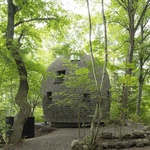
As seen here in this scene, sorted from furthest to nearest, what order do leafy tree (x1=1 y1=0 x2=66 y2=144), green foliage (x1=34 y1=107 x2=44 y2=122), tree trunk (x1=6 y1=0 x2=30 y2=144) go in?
green foliage (x1=34 y1=107 x2=44 y2=122) → leafy tree (x1=1 y1=0 x2=66 y2=144) → tree trunk (x1=6 y1=0 x2=30 y2=144)

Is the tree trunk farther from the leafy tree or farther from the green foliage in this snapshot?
the green foliage

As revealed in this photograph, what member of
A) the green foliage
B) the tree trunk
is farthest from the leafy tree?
the green foliage

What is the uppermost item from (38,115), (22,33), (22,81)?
(22,33)

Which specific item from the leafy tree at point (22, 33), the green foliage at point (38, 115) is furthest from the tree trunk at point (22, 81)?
the green foliage at point (38, 115)

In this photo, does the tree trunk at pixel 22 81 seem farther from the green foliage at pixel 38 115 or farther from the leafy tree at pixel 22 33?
the green foliage at pixel 38 115

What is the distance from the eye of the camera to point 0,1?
29.8 ft

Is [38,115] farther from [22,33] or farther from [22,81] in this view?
[22,33]

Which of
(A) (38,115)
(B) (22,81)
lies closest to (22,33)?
(B) (22,81)

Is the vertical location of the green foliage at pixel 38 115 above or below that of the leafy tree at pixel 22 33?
below

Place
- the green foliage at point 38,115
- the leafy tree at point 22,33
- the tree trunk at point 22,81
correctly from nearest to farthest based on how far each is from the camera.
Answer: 1. the tree trunk at point 22,81
2. the leafy tree at point 22,33
3. the green foliage at point 38,115

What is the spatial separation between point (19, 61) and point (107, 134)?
4748 mm

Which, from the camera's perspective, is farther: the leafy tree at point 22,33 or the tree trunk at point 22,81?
the leafy tree at point 22,33

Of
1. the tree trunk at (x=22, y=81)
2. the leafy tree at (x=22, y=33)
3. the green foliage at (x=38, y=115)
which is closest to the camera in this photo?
the tree trunk at (x=22, y=81)

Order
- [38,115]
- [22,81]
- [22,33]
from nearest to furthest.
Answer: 1. [22,81]
2. [22,33]
3. [38,115]
